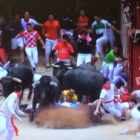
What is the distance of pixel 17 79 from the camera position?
568 inches

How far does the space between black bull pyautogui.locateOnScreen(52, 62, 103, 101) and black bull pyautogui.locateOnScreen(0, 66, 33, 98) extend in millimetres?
916

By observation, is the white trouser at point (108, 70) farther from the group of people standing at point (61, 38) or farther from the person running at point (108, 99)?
the person running at point (108, 99)

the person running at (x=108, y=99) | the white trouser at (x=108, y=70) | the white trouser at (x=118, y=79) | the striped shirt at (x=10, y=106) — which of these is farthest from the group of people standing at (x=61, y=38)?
the striped shirt at (x=10, y=106)

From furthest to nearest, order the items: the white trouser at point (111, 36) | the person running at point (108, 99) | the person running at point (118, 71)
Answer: the white trouser at point (111, 36) < the person running at point (118, 71) < the person running at point (108, 99)

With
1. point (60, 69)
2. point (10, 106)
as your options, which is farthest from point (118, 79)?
point (10, 106)

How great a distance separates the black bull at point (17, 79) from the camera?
14398mm

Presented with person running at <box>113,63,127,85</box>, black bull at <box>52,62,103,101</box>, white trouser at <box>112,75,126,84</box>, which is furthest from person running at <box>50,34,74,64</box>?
black bull at <box>52,62,103,101</box>

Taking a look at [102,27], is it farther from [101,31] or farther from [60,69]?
[60,69]

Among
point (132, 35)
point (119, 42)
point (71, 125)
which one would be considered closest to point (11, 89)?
point (71, 125)

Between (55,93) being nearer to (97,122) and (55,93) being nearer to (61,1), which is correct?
(97,122)

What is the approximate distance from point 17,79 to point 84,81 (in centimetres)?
163

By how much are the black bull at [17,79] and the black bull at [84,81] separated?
92cm

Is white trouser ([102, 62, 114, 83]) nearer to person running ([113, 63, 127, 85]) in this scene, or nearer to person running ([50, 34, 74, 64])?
person running ([113, 63, 127, 85])

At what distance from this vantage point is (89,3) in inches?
923
